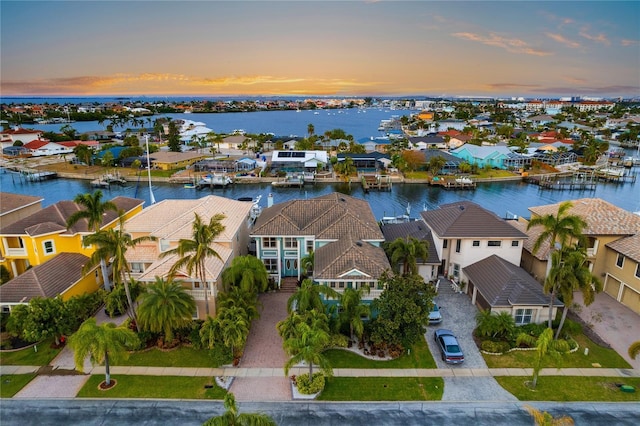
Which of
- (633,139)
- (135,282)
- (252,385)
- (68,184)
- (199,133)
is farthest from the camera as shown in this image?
(199,133)

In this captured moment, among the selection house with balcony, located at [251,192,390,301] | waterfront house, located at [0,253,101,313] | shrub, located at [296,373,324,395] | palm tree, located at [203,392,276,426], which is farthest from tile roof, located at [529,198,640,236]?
waterfront house, located at [0,253,101,313]

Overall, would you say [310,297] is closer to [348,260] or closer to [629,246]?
[348,260]

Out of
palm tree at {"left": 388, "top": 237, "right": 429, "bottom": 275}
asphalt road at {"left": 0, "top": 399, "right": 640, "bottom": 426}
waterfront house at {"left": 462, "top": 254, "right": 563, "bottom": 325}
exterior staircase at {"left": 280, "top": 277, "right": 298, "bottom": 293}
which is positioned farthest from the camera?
exterior staircase at {"left": 280, "top": 277, "right": 298, "bottom": 293}

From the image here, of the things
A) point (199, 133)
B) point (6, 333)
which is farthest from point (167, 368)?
point (199, 133)

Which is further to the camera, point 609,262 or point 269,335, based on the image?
point 609,262

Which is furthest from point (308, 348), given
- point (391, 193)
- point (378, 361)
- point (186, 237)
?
point (391, 193)

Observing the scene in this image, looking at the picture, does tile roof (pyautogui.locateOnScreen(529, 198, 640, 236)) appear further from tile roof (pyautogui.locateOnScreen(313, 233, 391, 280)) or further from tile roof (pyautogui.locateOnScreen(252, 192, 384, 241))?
tile roof (pyautogui.locateOnScreen(252, 192, 384, 241))

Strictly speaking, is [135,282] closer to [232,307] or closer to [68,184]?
[232,307]

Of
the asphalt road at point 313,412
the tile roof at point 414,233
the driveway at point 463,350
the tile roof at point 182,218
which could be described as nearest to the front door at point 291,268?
the tile roof at point 182,218
